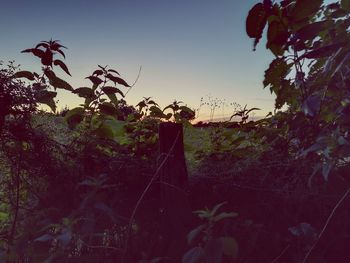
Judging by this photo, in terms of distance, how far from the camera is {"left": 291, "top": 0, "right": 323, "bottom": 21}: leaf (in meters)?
1.81

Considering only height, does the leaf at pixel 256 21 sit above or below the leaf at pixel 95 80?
above

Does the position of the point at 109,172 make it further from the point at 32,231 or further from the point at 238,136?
the point at 238,136

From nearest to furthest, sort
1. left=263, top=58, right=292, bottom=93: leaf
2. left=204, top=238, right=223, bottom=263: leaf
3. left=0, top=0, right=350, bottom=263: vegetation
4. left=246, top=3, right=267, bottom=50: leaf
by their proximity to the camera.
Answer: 1. left=246, top=3, right=267, bottom=50: leaf
2. left=204, top=238, right=223, bottom=263: leaf
3. left=263, top=58, right=292, bottom=93: leaf
4. left=0, top=0, right=350, bottom=263: vegetation

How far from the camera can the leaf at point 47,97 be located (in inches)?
118

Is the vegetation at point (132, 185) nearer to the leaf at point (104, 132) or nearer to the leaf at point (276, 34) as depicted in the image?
the leaf at point (104, 132)

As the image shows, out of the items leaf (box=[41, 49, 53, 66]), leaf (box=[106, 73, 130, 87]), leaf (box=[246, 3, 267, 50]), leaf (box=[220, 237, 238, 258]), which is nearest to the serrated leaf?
leaf (box=[246, 3, 267, 50])

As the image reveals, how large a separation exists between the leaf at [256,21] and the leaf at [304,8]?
18cm

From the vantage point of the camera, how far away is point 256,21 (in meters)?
1.78

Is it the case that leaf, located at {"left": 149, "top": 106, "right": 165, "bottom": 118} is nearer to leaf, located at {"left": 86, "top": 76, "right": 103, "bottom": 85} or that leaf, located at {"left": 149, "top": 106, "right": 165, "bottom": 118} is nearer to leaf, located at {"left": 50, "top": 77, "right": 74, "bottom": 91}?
leaf, located at {"left": 86, "top": 76, "right": 103, "bottom": 85}

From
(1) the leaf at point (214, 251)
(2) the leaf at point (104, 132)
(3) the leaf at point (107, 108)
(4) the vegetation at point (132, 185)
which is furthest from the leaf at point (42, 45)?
(1) the leaf at point (214, 251)

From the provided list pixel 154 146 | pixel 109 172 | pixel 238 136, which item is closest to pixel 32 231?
pixel 109 172

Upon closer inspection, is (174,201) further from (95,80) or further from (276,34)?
(276,34)

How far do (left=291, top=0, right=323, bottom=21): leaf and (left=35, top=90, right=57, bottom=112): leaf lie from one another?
1.78 meters

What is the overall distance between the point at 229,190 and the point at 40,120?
144cm
